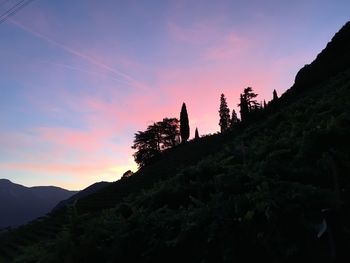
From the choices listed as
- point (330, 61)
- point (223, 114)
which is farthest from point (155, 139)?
point (330, 61)

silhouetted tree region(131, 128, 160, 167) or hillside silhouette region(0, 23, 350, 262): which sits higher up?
silhouetted tree region(131, 128, 160, 167)

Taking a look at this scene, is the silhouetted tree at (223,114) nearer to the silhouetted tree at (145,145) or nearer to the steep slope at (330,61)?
the silhouetted tree at (145,145)

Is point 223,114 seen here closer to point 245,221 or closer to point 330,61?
point 330,61

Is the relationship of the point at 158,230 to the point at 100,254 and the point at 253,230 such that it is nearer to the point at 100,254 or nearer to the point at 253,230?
the point at 100,254

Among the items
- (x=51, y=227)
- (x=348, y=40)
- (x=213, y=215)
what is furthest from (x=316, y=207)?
(x=348, y=40)

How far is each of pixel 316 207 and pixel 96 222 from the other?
390 centimetres

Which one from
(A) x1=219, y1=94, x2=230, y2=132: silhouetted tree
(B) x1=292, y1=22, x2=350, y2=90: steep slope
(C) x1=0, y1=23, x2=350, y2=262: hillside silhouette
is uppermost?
(A) x1=219, y1=94, x2=230, y2=132: silhouetted tree

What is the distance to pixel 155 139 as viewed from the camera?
91875 millimetres

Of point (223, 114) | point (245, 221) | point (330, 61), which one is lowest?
point (245, 221)

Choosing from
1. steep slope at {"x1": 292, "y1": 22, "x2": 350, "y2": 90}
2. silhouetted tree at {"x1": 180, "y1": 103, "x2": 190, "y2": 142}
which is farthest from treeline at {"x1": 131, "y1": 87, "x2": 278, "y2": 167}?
steep slope at {"x1": 292, "y1": 22, "x2": 350, "y2": 90}

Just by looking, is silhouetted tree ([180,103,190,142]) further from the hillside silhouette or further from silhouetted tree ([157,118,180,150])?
the hillside silhouette

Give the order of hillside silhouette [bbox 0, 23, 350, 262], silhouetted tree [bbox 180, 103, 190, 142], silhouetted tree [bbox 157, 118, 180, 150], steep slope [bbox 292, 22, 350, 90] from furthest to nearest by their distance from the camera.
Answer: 1. silhouetted tree [bbox 157, 118, 180, 150]
2. silhouetted tree [bbox 180, 103, 190, 142]
3. steep slope [bbox 292, 22, 350, 90]
4. hillside silhouette [bbox 0, 23, 350, 262]

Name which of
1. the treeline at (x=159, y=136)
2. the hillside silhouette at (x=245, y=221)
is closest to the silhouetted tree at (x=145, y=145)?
the treeline at (x=159, y=136)

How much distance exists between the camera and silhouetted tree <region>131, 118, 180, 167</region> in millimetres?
90438
